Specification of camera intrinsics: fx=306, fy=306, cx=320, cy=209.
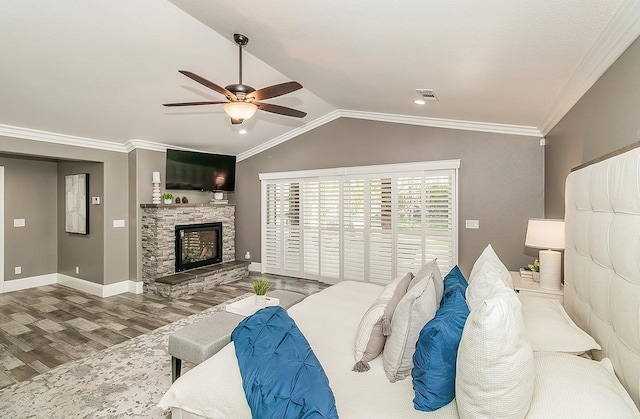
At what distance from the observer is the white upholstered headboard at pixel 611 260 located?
1.26 m

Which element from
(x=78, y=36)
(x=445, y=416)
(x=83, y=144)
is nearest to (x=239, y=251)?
(x=83, y=144)

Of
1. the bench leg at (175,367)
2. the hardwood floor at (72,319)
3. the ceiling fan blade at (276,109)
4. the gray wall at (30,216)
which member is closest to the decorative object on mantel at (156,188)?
the hardwood floor at (72,319)

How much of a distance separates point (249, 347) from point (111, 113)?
3953mm

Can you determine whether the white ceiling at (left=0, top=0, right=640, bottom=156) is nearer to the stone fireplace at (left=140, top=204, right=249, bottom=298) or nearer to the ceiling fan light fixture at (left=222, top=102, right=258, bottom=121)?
the ceiling fan light fixture at (left=222, top=102, right=258, bottom=121)

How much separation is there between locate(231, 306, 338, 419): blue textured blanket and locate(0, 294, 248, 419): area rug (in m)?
1.20

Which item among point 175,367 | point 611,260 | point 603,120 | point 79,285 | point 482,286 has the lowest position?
point 79,285

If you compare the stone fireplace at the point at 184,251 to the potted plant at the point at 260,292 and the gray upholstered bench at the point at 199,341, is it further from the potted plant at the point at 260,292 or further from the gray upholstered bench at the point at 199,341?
the gray upholstered bench at the point at 199,341

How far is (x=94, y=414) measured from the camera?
223 centimetres

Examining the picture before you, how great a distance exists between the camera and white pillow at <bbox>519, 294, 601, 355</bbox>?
1556 mm

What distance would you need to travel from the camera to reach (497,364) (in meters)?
1.08

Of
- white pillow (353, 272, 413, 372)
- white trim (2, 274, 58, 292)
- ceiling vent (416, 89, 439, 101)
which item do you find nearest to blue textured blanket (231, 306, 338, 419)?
white pillow (353, 272, 413, 372)

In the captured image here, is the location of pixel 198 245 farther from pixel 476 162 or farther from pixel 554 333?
pixel 554 333

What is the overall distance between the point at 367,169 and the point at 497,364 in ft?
14.3

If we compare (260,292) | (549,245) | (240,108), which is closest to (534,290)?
(549,245)
